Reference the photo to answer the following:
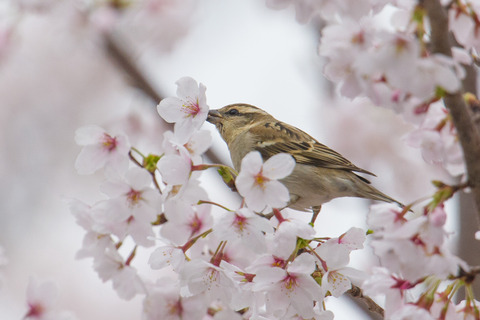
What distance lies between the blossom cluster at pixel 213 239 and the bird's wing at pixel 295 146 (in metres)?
1.06

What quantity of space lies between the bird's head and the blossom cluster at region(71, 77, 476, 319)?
4.48 feet

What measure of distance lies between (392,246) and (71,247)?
23.2ft

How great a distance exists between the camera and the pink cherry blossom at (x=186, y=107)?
6.40 ft

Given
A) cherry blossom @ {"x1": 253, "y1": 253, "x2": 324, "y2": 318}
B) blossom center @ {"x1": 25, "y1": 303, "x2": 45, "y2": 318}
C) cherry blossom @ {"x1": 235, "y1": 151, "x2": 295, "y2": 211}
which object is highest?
cherry blossom @ {"x1": 235, "y1": 151, "x2": 295, "y2": 211}

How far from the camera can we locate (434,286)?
1.69 m

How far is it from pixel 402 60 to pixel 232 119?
7.70 ft

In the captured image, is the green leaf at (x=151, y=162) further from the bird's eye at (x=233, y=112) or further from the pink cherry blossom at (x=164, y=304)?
the bird's eye at (x=233, y=112)

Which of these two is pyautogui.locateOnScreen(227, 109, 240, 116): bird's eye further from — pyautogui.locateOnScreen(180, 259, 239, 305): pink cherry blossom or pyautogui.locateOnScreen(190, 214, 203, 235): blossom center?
pyautogui.locateOnScreen(180, 259, 239, 305): pink cherry blossom

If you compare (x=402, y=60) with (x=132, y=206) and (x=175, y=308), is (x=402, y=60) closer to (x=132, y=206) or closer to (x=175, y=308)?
(x=132, y=206)

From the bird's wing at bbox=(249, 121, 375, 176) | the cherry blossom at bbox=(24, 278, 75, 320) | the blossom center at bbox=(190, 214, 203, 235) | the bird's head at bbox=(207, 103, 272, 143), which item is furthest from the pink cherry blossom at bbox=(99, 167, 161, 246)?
the bird's head at bbox=(207, 103, 272, 143)

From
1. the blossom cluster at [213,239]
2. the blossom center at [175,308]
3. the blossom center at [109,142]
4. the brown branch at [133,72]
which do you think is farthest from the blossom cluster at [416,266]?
the brown branch at [133,72]

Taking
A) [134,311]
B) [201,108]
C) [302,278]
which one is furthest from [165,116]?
[134,311]

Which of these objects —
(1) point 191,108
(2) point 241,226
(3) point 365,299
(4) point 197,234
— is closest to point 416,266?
(2) point 241,226

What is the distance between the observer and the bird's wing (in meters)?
3.22
